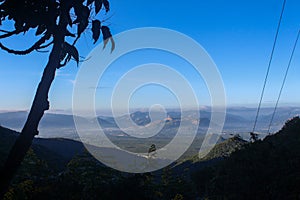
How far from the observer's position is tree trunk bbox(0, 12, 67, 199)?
2705mm

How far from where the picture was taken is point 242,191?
16.4 meters

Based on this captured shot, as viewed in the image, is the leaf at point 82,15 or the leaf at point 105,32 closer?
the leaf at point 82,15

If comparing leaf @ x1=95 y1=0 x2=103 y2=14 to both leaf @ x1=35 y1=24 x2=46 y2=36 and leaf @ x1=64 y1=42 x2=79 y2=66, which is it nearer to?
leaf @ x1=64 y1=42 x2=79 y2=66

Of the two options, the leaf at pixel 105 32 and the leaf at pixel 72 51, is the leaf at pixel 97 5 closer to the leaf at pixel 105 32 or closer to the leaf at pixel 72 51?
the leaf at pixel 105 32

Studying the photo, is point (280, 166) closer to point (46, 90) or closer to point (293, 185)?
point (293, 185)

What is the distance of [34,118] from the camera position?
2.88 meters

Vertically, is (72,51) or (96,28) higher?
(96,28)

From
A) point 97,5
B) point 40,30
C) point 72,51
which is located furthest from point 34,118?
point 97,5

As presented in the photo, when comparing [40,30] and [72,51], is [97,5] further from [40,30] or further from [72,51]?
[40,30]

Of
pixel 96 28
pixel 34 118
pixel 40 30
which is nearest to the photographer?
pixel 34 118

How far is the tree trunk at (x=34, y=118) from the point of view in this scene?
2.71 m

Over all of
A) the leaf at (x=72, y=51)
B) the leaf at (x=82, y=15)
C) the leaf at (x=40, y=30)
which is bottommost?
the leaf at (x=72, y=51)

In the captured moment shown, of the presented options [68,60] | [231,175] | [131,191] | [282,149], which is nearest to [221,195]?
[231,175]

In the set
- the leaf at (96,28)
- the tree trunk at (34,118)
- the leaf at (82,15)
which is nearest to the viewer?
the tree trunk at (34,118)
